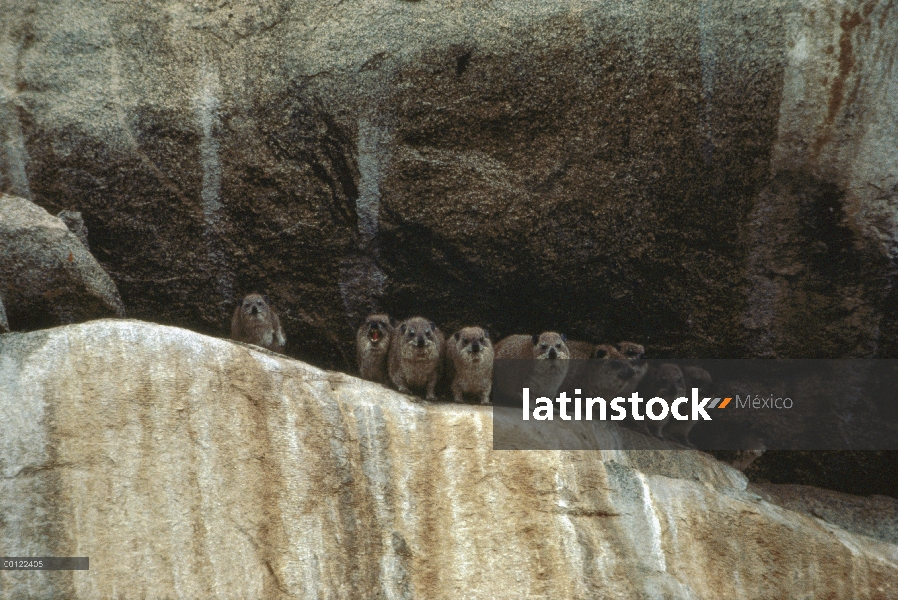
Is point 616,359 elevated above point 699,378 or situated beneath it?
elevated above

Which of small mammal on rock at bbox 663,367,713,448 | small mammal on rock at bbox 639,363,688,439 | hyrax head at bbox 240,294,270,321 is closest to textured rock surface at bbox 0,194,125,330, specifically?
hyrax head at bbox 240,294,270,321

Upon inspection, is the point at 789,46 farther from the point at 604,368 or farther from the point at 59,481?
the point at 59,481

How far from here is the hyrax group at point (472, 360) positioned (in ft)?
26.6

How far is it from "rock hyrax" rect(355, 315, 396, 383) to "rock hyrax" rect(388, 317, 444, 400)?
0.10 metres

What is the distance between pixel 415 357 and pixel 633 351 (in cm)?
230

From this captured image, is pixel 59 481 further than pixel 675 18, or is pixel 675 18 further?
pixel 675 18

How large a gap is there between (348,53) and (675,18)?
→ 292 centimetres

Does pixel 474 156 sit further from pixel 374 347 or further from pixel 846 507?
pixel 846 507

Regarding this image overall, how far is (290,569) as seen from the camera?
6.14 meters

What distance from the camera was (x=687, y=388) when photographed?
9.06 meters

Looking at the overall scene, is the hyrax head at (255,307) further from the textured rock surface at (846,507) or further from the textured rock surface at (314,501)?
the textured rock surface at (846,507)

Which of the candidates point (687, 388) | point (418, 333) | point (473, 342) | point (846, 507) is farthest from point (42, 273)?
point (846, 507)

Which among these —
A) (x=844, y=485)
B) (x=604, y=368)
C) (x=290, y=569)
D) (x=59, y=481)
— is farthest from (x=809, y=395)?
(x=59, y=481)

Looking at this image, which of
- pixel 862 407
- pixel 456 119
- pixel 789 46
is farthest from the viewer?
pixel 862 407
